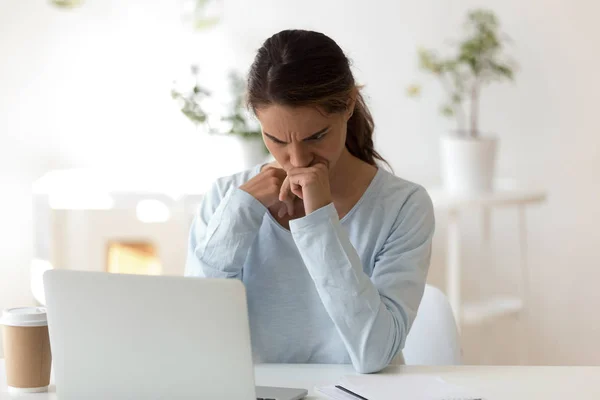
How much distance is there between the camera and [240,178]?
163 cm

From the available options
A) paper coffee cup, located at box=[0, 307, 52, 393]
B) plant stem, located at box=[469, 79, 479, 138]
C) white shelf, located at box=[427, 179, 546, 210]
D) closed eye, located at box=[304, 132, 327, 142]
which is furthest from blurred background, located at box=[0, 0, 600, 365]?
paper coffee cup, located at box=[0, 307, 52, 393]

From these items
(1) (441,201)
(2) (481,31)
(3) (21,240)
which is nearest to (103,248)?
(3) (21,240)

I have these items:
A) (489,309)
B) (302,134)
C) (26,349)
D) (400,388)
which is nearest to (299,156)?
(302,134)

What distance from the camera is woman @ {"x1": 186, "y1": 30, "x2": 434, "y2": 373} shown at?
1376mm

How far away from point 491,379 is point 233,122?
1.52 metres

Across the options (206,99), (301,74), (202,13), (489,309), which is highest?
(202,13)

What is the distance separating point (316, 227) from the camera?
138cm

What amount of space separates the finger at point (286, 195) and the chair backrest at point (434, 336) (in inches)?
13.2

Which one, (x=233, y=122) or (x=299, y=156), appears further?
(x=233, y=122)

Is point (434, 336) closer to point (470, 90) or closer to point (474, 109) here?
point (474, 109)

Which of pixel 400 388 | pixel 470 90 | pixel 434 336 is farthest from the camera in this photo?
pixel 470 90

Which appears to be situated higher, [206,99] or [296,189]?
[206,99]

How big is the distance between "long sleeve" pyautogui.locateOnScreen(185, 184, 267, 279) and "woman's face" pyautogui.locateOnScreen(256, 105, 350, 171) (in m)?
0.10

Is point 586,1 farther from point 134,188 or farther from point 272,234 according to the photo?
point 272,234
